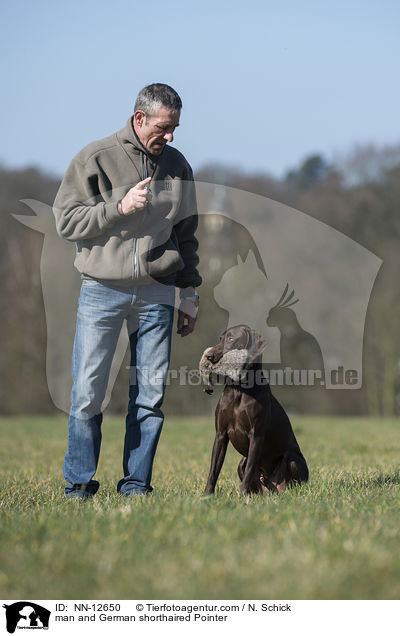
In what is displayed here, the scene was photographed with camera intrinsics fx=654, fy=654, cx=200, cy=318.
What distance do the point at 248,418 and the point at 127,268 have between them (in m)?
1.23

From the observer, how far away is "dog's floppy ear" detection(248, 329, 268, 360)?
425cm

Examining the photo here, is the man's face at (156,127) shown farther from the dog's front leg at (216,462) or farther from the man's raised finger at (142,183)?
the dog's front leg at (216,462)

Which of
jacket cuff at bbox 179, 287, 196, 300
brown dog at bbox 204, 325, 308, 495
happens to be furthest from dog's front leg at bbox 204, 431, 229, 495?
jacket cuff at bbox 179, 287, 196, 300

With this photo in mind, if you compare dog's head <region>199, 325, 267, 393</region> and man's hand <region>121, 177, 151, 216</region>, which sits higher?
man's hand <region>121, 177, 151, 216</region>

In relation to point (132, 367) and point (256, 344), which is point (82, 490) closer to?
point (132, 367)

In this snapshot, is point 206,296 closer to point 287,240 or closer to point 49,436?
point 287,240

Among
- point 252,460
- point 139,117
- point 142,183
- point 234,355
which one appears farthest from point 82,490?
point 139,117

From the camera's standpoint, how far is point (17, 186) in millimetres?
32250

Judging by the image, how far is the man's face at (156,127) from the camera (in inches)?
157
